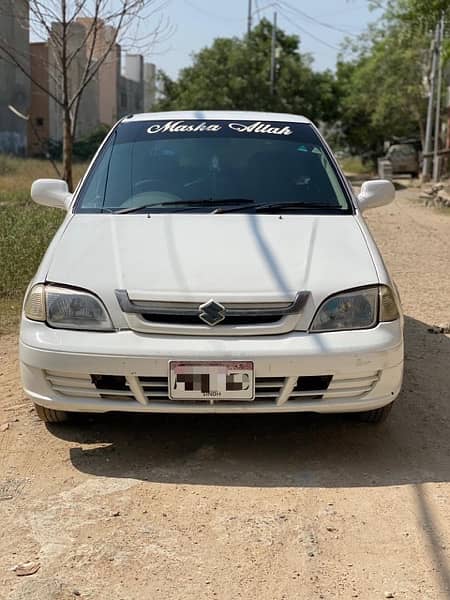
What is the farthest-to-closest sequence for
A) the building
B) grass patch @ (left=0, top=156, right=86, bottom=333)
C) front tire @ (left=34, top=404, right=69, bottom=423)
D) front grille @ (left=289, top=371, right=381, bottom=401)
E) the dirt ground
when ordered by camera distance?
the building < grass patch @ (left=0, top=156, right=86, bottom=333) < front tire @ (left=34, top=404, right=69, bottom=423) < front grille @ (left=289, top=371, right=381, bottom=401) < the dirt ground

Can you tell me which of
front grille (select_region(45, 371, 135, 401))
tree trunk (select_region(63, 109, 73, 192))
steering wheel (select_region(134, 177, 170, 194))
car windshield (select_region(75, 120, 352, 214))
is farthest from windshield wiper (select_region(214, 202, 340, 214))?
tree trunk (select_region(63, 109, 73, 192))

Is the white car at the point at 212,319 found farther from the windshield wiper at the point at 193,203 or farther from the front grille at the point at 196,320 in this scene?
the windshield wiper at the point at 193,203

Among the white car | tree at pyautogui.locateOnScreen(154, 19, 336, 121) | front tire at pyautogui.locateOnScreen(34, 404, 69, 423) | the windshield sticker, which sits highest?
tree at pyautogui.locateOnScreen(154, 19, 336, 121)

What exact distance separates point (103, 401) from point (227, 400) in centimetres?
56

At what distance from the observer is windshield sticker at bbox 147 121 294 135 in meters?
5.06

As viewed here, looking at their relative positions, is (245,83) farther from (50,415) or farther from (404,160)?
(50,415)

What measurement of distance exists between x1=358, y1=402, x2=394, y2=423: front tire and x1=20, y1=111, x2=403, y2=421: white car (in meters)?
0.01

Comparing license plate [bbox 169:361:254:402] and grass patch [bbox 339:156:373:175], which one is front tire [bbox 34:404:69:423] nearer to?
license plate [bbox 169:361:254:402]

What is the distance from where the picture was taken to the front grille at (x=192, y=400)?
3.44 metres

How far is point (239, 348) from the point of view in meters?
3.39

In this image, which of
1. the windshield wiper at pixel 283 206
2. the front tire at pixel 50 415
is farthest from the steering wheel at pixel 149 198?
the front tire at pixel 50 415

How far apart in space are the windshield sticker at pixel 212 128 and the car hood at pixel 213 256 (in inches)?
40.4

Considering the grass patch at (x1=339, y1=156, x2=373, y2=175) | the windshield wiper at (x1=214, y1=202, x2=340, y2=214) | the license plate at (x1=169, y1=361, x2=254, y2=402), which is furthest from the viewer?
the grass patch at (x1=339, y1=156, x2=373, y2=175)

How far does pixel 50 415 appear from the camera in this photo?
12.8 feet
